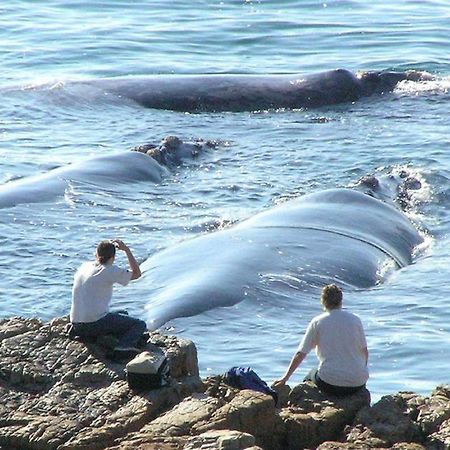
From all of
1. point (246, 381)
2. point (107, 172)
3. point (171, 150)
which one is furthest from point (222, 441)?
point (171, 150)

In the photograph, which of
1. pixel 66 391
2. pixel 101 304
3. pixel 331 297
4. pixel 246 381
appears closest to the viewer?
pixel 66 391

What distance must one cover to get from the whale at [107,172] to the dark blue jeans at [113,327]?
1163 cm

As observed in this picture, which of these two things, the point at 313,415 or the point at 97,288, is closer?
the point at 313,415

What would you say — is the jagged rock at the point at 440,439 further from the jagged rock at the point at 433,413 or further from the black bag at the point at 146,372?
the black bag at the point at 146,372

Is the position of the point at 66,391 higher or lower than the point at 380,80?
higher

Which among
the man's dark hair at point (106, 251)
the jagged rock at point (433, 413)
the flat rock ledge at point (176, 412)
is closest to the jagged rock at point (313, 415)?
the flat rock ledge at point (176, 412)

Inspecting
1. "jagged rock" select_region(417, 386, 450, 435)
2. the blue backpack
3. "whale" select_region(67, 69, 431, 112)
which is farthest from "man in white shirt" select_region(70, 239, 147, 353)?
"whale" select_region(67, 69, 431, 112)

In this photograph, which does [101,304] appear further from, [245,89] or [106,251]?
[245,89]

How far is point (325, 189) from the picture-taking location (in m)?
30.4

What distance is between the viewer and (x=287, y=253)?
24797 mm

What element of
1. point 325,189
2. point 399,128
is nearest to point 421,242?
point 325,189

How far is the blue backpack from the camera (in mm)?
15891

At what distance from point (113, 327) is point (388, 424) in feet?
11.4

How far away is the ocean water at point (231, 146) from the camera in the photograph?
2195 centimetres
